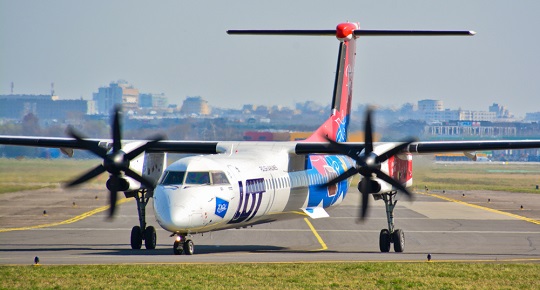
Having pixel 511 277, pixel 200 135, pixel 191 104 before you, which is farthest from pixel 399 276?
pixel 191 104

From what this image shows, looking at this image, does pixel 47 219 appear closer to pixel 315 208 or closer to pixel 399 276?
pixel 315 208

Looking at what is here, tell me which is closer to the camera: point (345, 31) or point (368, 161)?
point (368, 161)

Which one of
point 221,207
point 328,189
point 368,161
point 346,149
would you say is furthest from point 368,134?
point 328,189

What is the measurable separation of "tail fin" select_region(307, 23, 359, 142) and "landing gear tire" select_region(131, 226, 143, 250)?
959 centimetres

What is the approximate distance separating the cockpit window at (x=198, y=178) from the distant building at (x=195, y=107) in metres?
121

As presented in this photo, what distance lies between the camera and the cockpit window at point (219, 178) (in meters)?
26.3

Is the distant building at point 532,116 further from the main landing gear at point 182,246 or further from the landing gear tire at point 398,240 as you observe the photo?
the main landing gear at point 182,246

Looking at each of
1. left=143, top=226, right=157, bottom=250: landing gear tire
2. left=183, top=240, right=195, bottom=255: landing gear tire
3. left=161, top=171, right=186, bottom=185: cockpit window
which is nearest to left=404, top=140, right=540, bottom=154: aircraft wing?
left=161, top=171, right=186, bottom=185: cockpit window

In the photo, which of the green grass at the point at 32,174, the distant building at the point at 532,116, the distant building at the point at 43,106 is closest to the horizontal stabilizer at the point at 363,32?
the green grass at the point at 32,174

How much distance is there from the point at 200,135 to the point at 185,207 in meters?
68.5

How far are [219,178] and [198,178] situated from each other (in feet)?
2.29

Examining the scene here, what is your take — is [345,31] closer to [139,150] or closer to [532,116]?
[139,150]

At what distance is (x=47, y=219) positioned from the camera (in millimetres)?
44438

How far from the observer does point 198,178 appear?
26.1 meters
